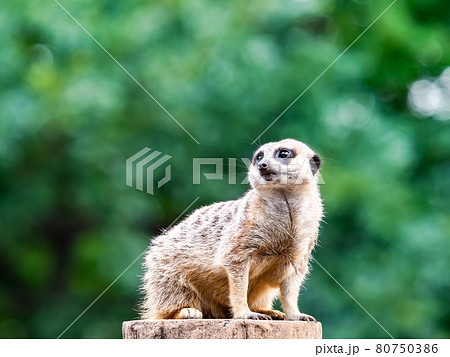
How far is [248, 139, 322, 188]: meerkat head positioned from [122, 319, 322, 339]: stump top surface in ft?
1.96

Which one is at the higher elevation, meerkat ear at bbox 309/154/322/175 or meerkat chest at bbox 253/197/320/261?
meerkat ear at bbox 309/154/322/175

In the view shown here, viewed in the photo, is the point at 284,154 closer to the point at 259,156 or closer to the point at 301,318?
the point at 259,156

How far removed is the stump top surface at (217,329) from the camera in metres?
2.32

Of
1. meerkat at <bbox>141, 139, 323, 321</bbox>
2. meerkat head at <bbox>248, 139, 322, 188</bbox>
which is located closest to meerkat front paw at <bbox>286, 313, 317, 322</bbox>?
meerkat at <bbox>141, 139, 323, 321</bbox>

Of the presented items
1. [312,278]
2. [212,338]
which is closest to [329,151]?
[312,278]

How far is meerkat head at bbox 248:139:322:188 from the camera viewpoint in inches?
103

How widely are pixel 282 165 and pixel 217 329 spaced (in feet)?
2.42

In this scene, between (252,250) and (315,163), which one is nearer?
(252,250)

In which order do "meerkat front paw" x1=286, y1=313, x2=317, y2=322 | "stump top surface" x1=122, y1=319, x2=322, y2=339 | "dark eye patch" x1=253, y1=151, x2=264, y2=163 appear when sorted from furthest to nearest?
1. "dark eye patch" x1=253, y1=151, x2=264, y2=163
2. "meerkat front paw" x1=286, y1=313, x2=317, y2=322
3. "stump top surface" x1=122, y1=319, x2=322, y2=339

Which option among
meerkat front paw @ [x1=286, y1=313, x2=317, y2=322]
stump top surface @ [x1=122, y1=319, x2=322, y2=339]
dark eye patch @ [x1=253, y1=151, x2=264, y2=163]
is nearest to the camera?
stump top surface @ [x1=122, y1=319, x2=322, y2=339]

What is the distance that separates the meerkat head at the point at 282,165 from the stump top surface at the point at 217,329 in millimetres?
597

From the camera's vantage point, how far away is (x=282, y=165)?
2643 millimetres

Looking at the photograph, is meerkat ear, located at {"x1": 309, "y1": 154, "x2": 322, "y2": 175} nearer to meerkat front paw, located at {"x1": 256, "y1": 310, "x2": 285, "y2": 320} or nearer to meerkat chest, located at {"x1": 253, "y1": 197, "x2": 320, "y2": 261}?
meerkat chest, located at {"x1": 253, "y1": 197, "x2": 320, "y2": 261}

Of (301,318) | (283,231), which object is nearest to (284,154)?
(283,231)
